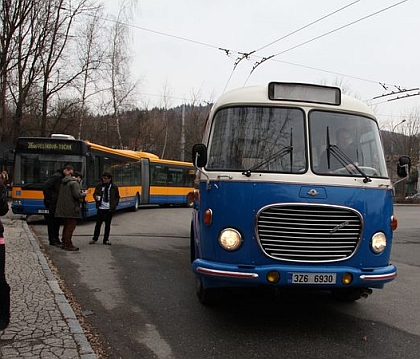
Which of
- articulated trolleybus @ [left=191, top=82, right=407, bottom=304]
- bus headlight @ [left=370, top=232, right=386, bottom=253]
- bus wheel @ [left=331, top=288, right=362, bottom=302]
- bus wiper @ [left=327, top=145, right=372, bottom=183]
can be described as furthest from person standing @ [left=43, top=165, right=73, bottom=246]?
bus headlight @ [left=370, top=232, right=386, bottom=253]

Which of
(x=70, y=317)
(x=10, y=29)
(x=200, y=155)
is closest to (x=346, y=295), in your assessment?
(x=200, y=155)

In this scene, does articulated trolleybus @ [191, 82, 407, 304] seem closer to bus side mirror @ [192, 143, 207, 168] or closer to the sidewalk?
bus side mirror @ [192, 143, 207, 168]

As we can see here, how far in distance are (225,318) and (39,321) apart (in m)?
2.14

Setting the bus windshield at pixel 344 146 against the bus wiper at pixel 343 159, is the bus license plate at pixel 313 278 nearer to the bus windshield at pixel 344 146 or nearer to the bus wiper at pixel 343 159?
the bus windshield at pixel 344 146

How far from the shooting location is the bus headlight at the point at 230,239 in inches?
191

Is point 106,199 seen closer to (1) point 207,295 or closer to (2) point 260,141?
(1) point 207,295

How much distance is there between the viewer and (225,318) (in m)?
5.70

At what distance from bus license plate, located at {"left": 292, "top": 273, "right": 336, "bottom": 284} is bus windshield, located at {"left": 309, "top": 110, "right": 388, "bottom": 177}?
1.11m

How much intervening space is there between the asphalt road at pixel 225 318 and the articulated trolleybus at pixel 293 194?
1.98ft

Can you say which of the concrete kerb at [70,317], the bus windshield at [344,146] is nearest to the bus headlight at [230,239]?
the bus windshield at [344,146]

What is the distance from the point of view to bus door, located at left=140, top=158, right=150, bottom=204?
2592cm

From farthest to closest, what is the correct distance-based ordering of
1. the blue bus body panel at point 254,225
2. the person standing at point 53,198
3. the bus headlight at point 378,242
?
the person standing at point 53,198, the bus headlight at point 378,242, the blue bus body panel at point 254,225

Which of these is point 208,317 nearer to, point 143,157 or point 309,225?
point 309,225

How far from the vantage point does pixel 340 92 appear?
561cm
